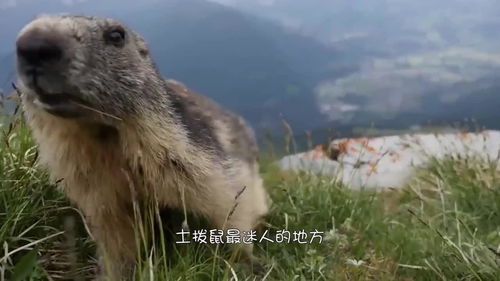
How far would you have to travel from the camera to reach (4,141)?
11.2ft

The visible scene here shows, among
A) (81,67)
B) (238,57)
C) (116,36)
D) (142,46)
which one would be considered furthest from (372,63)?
(81,67)

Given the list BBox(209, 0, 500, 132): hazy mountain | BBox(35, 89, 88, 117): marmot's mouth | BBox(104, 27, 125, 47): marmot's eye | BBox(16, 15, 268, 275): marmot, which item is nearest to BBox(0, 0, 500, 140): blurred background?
BBox(209, 0, 500, 132): hazy mountain

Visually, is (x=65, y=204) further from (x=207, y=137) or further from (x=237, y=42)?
(x=237, y=42)

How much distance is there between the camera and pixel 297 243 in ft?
11.6

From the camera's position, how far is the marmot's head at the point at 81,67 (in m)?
2.35

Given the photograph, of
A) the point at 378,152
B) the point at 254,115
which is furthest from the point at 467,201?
the point at 254,115

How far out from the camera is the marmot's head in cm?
235

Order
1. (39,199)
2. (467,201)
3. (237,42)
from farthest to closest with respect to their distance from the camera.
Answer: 1. (237,42)
2. (467,201)
3. (39,199)

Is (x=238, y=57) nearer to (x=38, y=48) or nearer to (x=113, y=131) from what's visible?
(x=113, y=131)

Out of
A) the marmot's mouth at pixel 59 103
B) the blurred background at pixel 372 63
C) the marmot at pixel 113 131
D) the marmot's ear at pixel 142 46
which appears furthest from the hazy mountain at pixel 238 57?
the marmot's mouth at pixel 59 103

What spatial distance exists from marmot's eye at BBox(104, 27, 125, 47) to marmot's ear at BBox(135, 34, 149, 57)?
0.15 m

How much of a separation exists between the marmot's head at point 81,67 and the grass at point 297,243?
18.2 inches

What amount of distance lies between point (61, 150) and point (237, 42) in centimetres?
374

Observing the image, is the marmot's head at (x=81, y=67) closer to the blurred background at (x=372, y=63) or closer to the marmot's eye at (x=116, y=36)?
the marmot's eye at (x=116, y=36)
